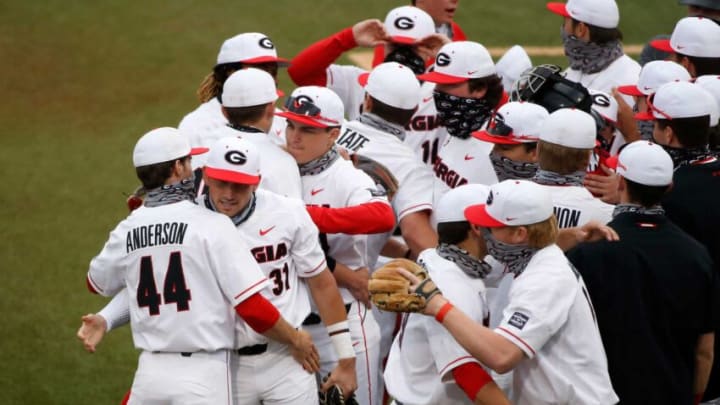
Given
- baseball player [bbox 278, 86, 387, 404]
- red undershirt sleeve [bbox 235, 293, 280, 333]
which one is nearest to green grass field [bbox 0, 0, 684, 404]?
baseball player [bbox 278, 86, 387, 404]

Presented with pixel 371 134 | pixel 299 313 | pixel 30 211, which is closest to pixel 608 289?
pixel 299 313

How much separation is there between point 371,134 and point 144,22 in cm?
851

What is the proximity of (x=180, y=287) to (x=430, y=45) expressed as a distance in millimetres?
2765

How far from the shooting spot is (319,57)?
6688 mm

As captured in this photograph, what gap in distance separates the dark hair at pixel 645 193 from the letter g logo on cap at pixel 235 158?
5.14 feet

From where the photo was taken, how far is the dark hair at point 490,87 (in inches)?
221

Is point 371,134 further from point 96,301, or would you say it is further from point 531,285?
point 96,301

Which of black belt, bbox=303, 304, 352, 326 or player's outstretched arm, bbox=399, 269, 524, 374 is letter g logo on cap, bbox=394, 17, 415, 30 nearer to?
black belt, bbox=303, 304, 352, 326

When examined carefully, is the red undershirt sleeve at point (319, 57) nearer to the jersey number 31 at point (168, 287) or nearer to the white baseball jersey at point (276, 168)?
the white baseball jersey at point (276, 168)

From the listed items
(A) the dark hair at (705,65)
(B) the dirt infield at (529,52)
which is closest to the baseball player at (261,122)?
(A) the dark hair at (705,65)

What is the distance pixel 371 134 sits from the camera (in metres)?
5.48

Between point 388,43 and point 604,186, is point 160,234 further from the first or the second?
point 388,43

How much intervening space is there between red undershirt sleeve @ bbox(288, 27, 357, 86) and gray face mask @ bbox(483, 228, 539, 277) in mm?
2864

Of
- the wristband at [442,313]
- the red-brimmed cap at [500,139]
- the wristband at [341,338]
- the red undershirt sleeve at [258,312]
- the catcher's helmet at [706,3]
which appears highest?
the red-brimmed cap at [500,139]
